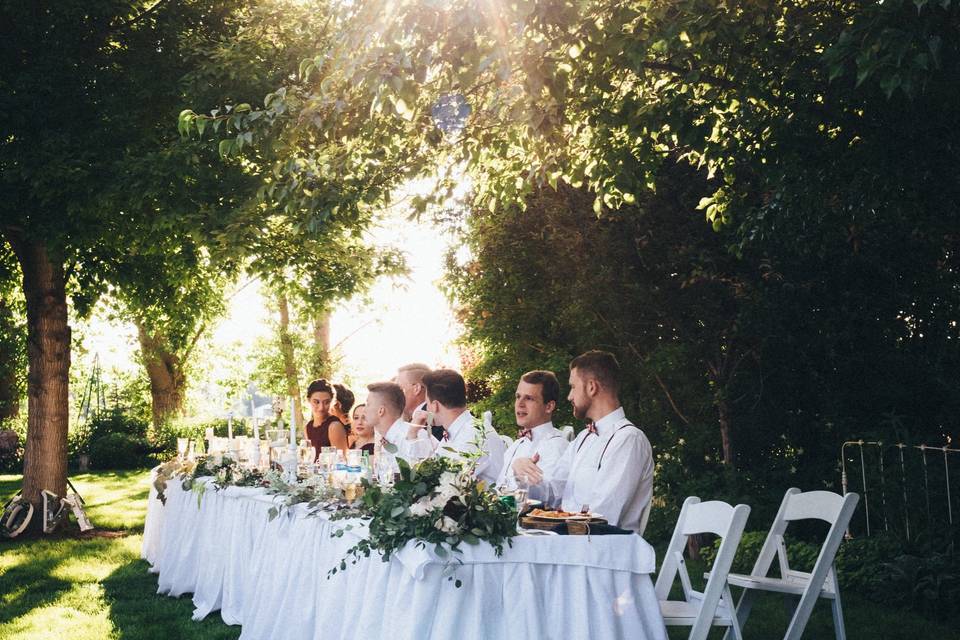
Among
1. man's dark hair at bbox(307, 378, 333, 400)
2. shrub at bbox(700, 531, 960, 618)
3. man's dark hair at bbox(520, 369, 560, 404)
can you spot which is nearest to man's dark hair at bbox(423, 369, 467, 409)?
man's dark hair at bbox(520, 369, 560, 404)

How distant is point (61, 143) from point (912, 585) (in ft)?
30.3

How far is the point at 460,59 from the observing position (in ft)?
18.8

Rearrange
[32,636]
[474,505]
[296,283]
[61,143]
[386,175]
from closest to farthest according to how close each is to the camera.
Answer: [474,505] → [32,636] → [386,175] → [61,143] → [296,283]

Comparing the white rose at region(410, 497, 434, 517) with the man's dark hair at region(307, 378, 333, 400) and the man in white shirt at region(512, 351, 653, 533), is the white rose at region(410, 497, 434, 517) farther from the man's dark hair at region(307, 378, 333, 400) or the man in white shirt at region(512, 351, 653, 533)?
the man's dark hair at region(307, 378, 333, 400)

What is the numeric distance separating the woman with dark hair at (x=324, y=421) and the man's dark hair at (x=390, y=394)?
2.04 m

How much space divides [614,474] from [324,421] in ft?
16.9

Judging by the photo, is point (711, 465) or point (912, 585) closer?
point (912, 585)

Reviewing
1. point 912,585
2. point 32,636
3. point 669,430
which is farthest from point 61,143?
point 912,585

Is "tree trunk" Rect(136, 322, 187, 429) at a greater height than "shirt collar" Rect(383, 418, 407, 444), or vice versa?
"tree trunk" Rect(136, 322, 187, 429)

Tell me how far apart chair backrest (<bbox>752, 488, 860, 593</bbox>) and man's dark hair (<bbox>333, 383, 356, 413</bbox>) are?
17.6ft

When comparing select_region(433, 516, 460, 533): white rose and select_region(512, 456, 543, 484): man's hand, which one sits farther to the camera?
select_region(512, 456, 543, 484): man's hand

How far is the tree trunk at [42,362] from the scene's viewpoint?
11.7 m

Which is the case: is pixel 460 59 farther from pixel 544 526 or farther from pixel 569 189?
pixel 569 189

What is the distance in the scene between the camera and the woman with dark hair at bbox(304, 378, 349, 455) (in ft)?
30.9
